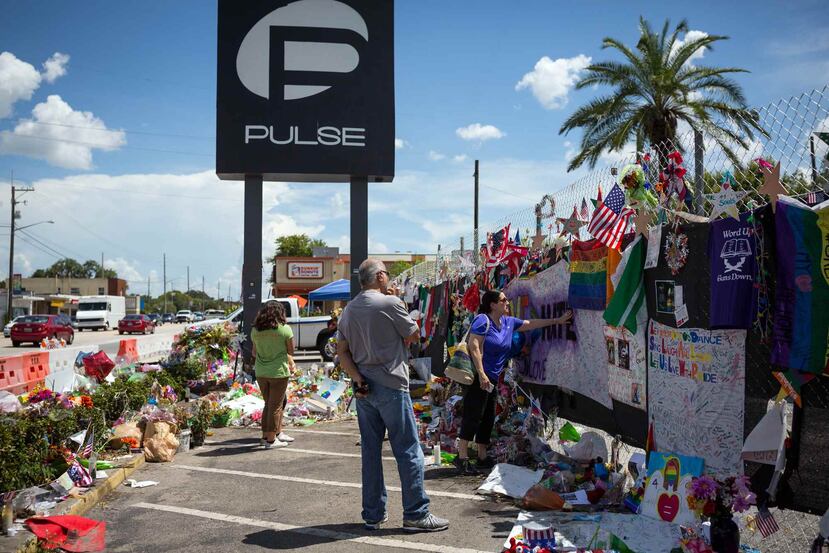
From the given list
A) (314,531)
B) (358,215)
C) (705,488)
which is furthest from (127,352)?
(705,488)

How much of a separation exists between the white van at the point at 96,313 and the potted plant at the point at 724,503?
169ft

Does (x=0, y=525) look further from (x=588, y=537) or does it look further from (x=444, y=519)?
(x=588, y=537)

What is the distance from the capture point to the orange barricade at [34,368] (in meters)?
11.0

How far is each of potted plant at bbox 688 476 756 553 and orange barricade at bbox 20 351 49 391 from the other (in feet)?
33.9

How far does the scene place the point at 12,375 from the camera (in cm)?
1068

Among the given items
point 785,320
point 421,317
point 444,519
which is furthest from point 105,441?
point 421,317

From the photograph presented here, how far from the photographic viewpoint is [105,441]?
725 centimetres

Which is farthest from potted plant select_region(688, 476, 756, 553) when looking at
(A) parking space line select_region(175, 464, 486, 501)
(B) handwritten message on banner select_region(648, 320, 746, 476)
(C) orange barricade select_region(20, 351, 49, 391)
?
(C) orange barricade select_region(20, 351, 49, 391)

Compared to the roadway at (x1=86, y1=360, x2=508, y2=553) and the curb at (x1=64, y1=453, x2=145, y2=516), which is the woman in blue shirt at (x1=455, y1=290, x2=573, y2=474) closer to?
the roadway at (x1=86, y1=360, x2=508, y2=553)

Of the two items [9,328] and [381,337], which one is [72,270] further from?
[381,337]

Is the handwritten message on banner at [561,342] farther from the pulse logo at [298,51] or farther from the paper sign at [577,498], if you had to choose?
the pulse logo at [298,51]

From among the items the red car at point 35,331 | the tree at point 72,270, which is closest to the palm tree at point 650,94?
the red car at point 35,331

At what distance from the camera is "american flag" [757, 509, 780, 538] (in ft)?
12.4

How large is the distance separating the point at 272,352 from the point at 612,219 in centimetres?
449
